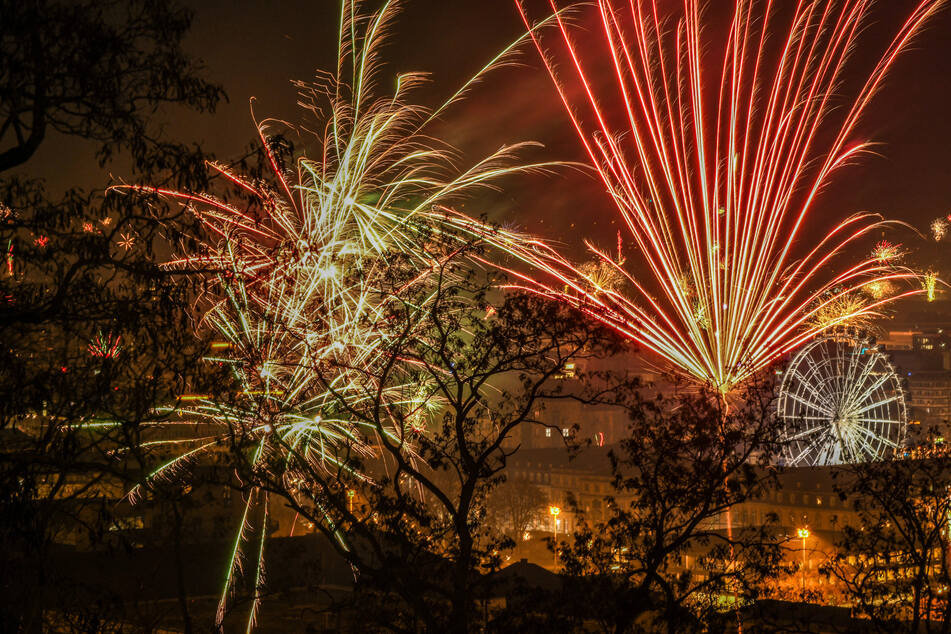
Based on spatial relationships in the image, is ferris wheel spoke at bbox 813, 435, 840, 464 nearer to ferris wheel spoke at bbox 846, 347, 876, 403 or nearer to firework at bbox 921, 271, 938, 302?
ferris wheel spoke at bbox 846, 347, 876, 403

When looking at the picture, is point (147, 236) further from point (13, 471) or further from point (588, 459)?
point (588, 459)

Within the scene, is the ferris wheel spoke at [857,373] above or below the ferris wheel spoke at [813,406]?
A: above

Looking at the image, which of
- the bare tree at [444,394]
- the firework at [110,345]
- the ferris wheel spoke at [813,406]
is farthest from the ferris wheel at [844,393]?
the firework at [110,345]

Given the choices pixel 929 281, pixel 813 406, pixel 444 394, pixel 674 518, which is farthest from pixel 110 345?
pixel 813 406

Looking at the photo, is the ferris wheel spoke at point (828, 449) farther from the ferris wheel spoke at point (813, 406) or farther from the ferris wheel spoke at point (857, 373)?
the ferris wheel spoke at point (857, 373)

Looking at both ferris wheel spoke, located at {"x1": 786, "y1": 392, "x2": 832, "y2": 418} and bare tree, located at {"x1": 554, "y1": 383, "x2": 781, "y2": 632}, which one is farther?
ferris wheel spoke, located at {"x1": 786, "y1": 392, "x2": 832, "y2": 418}

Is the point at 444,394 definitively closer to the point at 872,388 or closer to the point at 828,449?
the point at 828,449

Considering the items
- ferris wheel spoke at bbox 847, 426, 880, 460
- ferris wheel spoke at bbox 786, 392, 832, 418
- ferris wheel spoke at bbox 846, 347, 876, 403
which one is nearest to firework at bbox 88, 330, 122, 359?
ferris wheel spoke at bbox 786, 392, 832, 418

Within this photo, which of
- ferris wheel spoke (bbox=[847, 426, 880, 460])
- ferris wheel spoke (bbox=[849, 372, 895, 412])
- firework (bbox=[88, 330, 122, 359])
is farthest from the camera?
ferris wheel spoke (bbox=[849, 372, 895, 412])

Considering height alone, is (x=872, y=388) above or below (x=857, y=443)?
above

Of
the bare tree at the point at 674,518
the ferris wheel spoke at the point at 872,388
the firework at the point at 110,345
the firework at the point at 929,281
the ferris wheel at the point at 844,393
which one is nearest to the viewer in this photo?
the firework at the point at 110,345

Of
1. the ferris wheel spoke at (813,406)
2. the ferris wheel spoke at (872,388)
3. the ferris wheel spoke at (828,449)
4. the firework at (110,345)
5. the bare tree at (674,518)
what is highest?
the ferris wheel spoke at (872,388)
